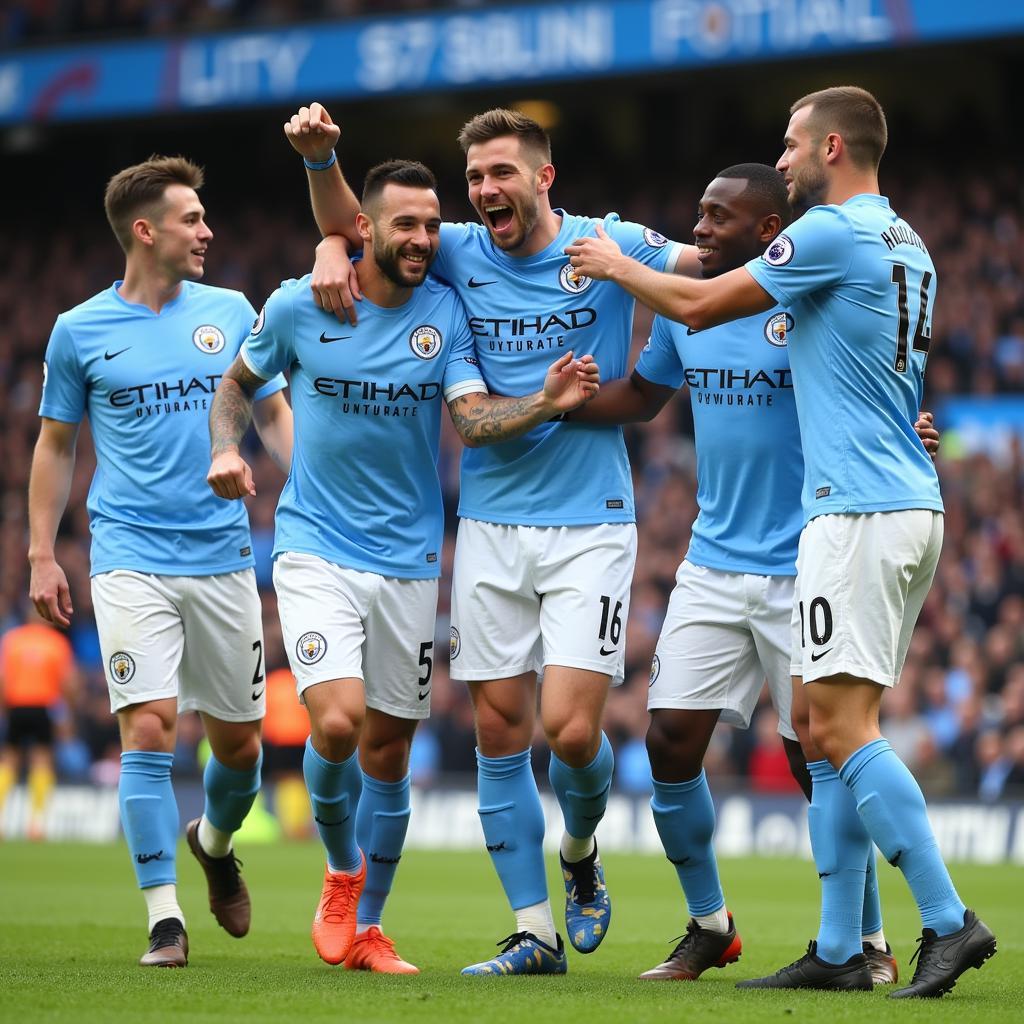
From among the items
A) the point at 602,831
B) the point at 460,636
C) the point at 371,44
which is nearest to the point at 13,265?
the point at 371,44

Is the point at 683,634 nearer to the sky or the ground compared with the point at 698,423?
nearer to the ground

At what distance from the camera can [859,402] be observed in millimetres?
5320

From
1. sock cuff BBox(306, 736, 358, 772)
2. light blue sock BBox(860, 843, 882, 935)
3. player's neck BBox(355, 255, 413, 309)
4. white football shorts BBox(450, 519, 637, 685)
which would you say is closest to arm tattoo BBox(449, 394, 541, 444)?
white football shorts BBox(450, 519, 637, 685)

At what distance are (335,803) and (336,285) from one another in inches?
72.2

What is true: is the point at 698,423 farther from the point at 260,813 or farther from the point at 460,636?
the point at 260,813

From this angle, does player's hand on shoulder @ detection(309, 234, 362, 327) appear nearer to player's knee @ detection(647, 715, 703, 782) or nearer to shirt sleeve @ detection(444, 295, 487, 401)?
shirt sleeve @ detection(444, 295, 487, 401)

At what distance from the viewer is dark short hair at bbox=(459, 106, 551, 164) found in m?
6.04

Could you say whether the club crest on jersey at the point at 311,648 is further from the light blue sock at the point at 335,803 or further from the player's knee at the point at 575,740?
the player's knee at the point at 575,740

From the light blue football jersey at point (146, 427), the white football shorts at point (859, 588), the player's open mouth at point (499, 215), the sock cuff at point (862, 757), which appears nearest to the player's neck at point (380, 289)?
the player's open mouth at point (499, 215)

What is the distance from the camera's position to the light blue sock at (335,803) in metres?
6.08

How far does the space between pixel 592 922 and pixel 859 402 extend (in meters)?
2.10

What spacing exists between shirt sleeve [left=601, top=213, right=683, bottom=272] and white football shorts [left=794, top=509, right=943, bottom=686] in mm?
1355

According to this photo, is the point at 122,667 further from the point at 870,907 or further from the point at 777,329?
the point at 870,907

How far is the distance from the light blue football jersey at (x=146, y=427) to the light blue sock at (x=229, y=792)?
0.85m
